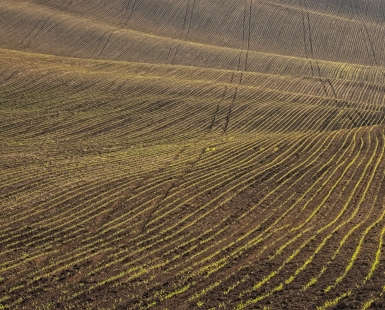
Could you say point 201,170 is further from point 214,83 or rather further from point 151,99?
point 214,83

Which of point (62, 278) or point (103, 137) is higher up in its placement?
point (62, 278)

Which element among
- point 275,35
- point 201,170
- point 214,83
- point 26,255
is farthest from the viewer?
point 275,35

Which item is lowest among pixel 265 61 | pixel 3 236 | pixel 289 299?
pixel 265 61

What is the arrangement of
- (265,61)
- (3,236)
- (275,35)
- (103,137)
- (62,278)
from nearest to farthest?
(62,278), (3,236), (103,137), (265,61), (275,35)

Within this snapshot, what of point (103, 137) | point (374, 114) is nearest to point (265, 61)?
point (374, 114)

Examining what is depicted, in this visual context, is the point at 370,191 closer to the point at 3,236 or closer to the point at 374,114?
the point at 3,236

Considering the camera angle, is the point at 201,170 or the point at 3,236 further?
the point at 201,170
